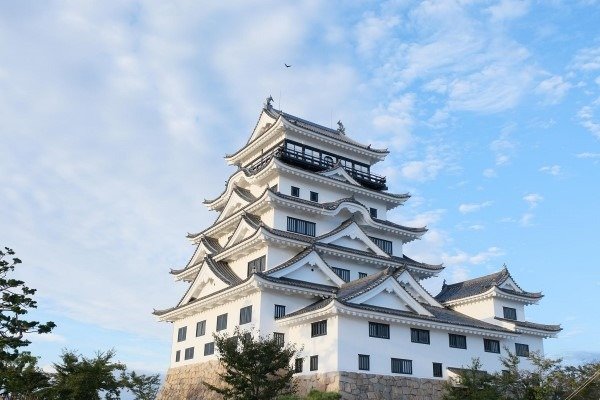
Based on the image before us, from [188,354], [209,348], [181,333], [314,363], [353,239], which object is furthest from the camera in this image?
[181,333]

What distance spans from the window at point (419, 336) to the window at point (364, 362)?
3.05 meters

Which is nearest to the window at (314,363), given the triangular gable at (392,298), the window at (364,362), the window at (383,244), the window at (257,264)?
the window at (364,362)

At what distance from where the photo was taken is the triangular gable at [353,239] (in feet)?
115

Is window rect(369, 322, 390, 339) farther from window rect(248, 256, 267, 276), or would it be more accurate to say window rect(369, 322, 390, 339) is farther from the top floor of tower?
the top floor of tower

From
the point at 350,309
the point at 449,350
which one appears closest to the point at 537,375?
→ the point at 449,350

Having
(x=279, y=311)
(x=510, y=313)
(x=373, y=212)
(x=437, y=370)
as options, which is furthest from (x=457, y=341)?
(x=373, y=212)

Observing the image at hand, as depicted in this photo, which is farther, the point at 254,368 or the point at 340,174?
the point at 340,174

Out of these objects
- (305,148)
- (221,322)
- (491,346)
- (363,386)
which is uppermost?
(305,148)

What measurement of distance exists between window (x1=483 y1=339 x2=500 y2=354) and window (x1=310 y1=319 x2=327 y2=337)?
1023 cm

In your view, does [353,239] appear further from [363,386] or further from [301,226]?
[363,386]

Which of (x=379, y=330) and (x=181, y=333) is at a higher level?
(x=181, y=333)

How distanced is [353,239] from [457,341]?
28.9ft

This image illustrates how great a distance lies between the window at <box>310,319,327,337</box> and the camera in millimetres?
28172

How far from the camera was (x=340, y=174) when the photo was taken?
39.5 metres
